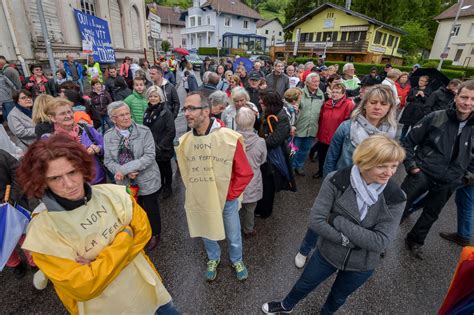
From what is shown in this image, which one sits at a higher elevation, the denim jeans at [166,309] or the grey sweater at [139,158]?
the grey sweater at [139,158]

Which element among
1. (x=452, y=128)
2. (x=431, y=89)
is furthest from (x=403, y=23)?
(x=452, y=128)

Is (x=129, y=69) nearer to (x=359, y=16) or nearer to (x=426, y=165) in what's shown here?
(x=426, y=165)

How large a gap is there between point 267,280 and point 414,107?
595cm

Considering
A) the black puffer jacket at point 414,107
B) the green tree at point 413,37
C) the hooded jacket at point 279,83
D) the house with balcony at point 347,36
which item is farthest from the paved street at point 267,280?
the green tree at point 413,37

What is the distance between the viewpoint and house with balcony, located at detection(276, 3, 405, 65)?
97.7 feet

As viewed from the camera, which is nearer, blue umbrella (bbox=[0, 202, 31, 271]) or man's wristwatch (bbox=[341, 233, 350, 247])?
man's wristwatch (bbox=[341, 233, 350, 247])

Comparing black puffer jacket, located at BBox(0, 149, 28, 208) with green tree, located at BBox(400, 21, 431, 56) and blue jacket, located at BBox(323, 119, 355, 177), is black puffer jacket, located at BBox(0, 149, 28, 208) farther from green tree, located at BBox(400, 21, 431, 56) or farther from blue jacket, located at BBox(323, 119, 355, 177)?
green tree, located at BBox(400, 21, 431, 56)

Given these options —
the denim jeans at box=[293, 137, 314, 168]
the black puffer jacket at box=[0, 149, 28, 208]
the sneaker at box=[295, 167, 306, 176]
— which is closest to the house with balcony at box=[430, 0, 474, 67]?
the denim jeans at box=[293, 137, 314, 168]

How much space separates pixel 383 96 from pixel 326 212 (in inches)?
65.2

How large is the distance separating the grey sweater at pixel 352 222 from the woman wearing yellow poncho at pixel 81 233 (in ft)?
4.50

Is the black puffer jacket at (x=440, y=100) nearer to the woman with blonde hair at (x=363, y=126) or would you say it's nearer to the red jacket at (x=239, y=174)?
the woman with blonde hair at (x=363, y=126)

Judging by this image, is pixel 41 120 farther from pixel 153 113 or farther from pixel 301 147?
pixel 301 147

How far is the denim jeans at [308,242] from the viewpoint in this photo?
2887mm

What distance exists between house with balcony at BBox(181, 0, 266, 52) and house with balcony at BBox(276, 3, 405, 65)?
47.5ft
